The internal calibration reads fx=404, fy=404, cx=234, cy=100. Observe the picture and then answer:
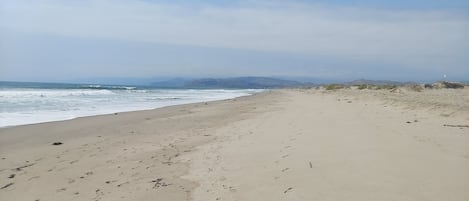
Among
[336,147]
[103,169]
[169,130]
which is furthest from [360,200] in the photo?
[169,130]

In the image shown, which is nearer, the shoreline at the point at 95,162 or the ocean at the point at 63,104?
the shoreline at the point at 95,162

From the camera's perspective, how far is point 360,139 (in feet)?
22.4

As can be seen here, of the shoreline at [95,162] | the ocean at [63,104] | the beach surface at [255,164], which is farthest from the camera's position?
the ocean at [63,104]

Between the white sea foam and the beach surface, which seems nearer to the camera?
the beach surface

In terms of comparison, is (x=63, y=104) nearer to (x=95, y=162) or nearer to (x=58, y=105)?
(x=58, y=105)

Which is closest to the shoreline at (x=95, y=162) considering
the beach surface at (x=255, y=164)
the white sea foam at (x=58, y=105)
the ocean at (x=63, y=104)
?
the beach surface at (x=255, y=164)

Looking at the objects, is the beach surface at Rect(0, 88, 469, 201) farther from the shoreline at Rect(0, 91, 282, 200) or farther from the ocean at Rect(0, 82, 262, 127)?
the ocean at Rect(0, 82, 262, 127)

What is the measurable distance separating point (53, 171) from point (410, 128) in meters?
6.43

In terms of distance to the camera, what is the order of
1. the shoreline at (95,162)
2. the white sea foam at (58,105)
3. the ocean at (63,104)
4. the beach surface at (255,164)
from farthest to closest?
the ocean at (63,104)
the white sea foam at (58,105)
the shoreline at (95,162)
the beach surface at (255,164)

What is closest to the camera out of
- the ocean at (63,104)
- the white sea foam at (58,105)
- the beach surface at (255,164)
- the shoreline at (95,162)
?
the beach surface at (255,164)

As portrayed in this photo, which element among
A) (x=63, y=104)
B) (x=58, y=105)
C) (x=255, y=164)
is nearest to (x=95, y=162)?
(x=255, y=164)

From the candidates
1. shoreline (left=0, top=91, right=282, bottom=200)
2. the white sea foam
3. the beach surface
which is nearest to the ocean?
the white sea foam

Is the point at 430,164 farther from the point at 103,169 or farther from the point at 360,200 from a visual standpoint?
the point at 103,169

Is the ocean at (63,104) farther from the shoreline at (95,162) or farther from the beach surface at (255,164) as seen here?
the beach surface at (255,164)
